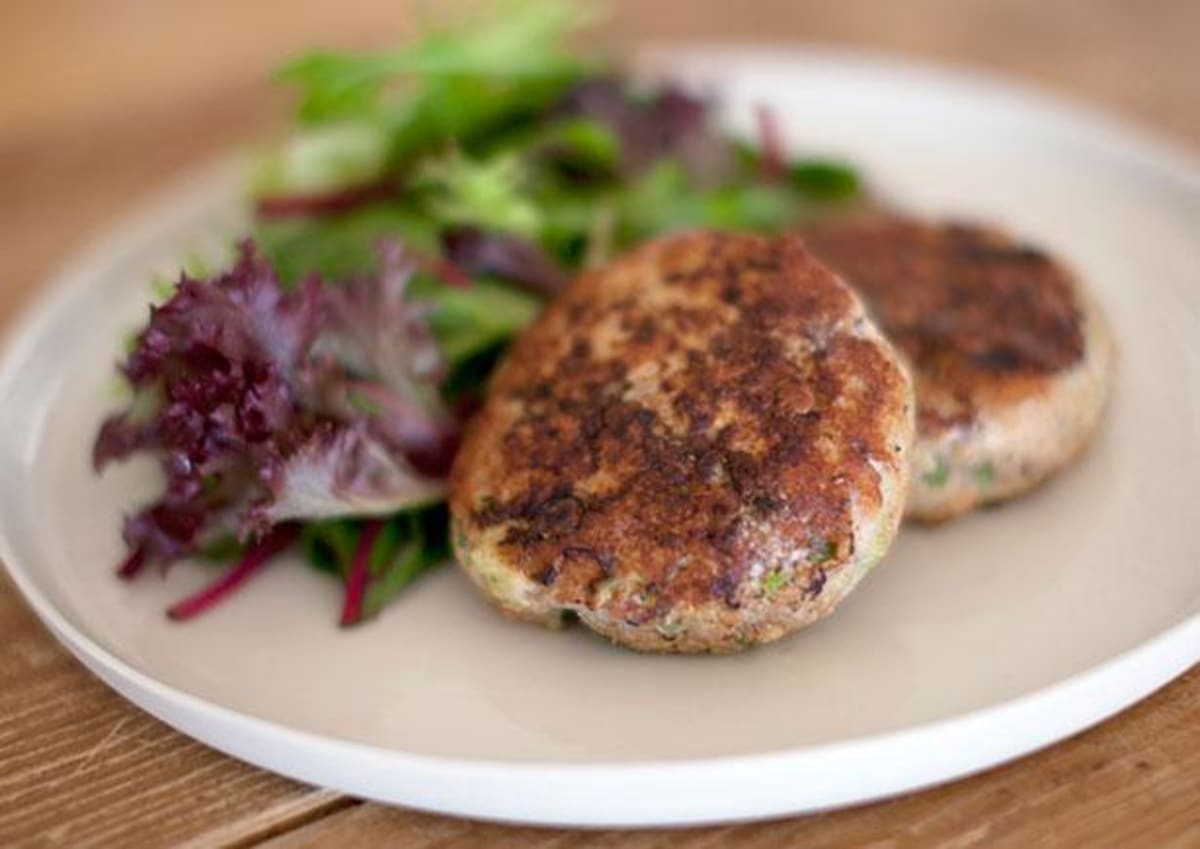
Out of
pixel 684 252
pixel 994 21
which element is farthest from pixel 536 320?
pixel 994 21

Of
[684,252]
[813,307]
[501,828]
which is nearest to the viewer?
[501,828]

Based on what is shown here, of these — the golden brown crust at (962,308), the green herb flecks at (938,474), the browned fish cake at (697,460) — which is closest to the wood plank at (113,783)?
the browned fish cake at (697,460)

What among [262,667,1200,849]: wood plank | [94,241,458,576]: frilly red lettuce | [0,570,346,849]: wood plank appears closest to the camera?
[262,667,1200,849]: wood plank

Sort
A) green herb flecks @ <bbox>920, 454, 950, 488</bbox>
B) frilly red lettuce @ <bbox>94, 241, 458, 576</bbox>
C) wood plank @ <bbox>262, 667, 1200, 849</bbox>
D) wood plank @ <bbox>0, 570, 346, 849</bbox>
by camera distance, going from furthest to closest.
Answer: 1. green herb flecks @ <bbox>920, 454, 950, 488</bbox>
2. frilly red lettuce @ <bbox>94, 241, 458, 576</bbox>
3. wood plank @ <bbox>0, 570, 346, 849</bbox>
4. wood plank @ <bbox>262, 667, 1200, 849</bbox>

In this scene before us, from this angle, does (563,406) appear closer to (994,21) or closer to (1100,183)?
(1100,183)

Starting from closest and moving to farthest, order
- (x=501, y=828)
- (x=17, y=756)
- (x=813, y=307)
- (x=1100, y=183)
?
(x=501, y=828), (x=17, y=756), (x=813, y=307), (x=1100, y=183)

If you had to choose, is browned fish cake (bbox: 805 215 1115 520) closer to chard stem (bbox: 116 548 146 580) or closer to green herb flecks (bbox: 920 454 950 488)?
green herb flecks (bbox: 920 454 950 488)

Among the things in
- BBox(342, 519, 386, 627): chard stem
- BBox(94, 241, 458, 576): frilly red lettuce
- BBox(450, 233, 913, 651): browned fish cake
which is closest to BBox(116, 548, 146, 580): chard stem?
BBox(94, 241, 458, 576): frilly red lettuce

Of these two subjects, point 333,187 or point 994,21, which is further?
point 994,21
